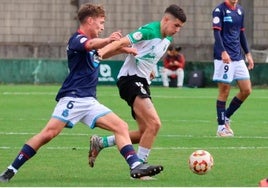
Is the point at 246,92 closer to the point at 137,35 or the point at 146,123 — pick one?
the point at 146,123

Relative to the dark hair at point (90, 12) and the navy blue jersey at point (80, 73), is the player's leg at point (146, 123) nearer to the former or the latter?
the navy blue jersey at point (80, 73)

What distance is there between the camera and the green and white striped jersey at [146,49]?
1252 cm

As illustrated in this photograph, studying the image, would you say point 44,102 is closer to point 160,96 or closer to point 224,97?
point 160,96

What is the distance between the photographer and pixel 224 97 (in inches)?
704

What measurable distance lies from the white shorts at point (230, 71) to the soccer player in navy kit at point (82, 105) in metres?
6.03

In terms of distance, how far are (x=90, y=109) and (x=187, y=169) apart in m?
1.63

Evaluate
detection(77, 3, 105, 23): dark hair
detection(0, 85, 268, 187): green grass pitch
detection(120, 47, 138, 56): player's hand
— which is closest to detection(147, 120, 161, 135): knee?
detection(0, 85, 268, 187): green grass pitch

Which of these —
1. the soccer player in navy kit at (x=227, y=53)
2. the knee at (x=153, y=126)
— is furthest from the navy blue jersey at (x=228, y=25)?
the knee at (x=153, y=126)

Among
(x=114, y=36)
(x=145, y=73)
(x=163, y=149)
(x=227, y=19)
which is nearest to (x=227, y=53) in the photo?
(x=227, y=19)

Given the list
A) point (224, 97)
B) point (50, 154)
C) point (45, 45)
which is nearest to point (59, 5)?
point (45, 45)

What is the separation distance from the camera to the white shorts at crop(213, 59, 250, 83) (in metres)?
17.7

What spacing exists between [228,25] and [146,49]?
526 centimetres

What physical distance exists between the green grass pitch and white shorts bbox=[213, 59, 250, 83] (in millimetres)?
916

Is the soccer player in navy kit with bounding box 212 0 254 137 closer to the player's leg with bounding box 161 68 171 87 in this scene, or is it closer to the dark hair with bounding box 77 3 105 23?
the dark hair with bounding box 77 3 105 23
